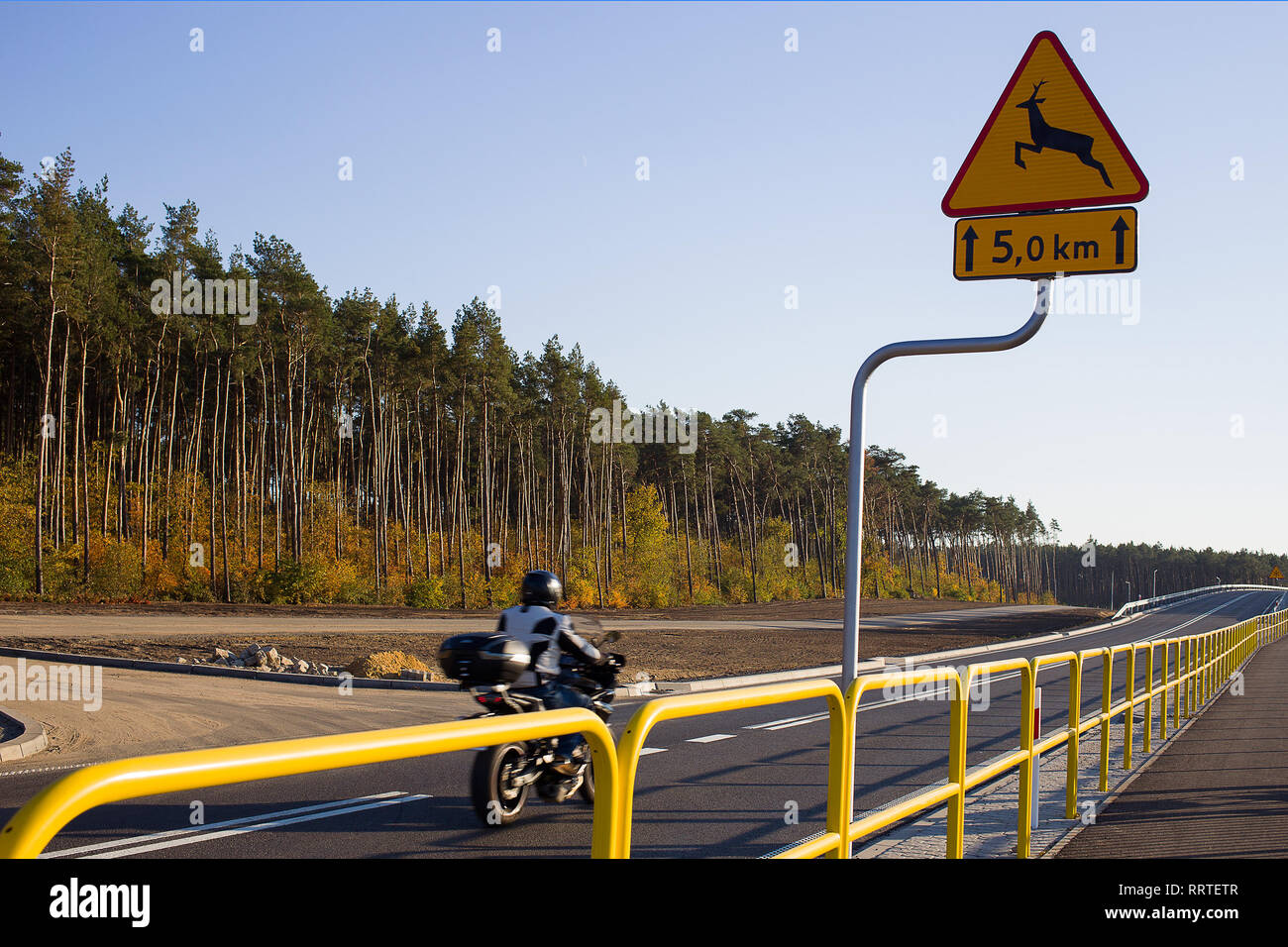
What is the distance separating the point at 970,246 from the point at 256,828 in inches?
235

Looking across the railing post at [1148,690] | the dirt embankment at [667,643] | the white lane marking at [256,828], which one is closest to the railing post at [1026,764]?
the white lane marking at [256,828]

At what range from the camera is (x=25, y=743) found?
36.6ft

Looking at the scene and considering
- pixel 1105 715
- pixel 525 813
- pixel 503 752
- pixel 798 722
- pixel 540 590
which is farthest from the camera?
pixel 798 722

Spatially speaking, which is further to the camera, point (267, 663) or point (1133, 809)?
point (267, 663)

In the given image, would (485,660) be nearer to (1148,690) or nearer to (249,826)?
(249,826)

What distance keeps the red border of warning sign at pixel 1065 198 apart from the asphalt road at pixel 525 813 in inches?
113

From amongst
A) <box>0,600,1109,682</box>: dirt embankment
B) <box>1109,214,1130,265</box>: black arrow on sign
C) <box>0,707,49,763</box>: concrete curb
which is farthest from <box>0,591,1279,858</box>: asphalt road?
<box>0,600,1109,682</box>: dirt embankment

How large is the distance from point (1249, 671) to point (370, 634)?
24515 millimetres

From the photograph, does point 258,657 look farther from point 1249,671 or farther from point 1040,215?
point 1249,671

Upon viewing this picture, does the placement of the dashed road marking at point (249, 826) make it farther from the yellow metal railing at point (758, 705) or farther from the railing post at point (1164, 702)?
the railing post at point (1164, 702)

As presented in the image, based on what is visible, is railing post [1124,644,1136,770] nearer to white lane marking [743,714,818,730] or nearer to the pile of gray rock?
white lane marking [743,714,818,730]

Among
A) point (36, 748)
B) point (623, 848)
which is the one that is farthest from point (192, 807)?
point (623, 848)

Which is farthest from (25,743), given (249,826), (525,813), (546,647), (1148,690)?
(1148,690)
